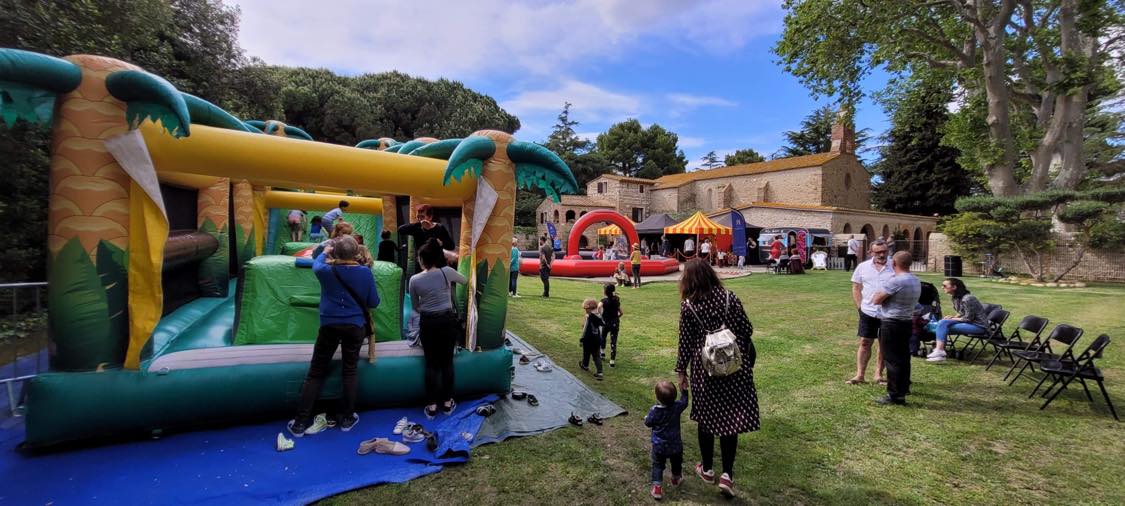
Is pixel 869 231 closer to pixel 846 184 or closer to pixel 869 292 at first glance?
pixel 846 184

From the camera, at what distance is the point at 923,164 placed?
3341cm

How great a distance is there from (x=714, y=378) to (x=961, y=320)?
498 centimetres

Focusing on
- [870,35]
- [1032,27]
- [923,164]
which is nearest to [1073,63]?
[1032,27]

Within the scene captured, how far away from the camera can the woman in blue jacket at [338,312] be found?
3.61m

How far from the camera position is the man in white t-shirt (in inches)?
186

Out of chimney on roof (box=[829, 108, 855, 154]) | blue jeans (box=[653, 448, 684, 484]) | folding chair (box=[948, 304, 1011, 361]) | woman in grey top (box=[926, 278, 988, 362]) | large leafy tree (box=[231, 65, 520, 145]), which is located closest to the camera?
blue jeans (box=[653, 448, 684, 484])

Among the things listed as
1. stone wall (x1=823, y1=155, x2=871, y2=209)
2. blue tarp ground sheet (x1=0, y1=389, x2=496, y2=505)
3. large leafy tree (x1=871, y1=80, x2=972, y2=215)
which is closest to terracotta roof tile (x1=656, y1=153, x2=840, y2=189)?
stone wall (x1=823, y1=155, x2=871, y2=209)

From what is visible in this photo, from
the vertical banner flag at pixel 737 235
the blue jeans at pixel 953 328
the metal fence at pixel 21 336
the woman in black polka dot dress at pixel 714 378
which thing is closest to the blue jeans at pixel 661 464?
the woman in black polka dot dress at pixel 714 378

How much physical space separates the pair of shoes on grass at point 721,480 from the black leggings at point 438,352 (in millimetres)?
2190

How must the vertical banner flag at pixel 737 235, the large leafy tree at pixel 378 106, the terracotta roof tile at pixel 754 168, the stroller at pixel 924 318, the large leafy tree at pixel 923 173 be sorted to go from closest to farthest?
the stroller at pixel 924 318 < the vertical banner flag at pixel 737 235 < the large leafy tree at pixel 378 106 < the large leafy tree at pixel 923 173 < the terracotta roof tile at pixel 754 168

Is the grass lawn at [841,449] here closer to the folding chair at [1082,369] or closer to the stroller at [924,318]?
the folding chair at [1082,369]

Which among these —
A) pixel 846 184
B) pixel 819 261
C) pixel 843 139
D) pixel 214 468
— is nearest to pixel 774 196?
pixel 846 184

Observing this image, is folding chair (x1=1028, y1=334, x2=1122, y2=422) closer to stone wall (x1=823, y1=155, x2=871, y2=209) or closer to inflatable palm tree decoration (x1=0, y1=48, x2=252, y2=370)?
inflatable palm tree decoration (x1=0, y1=48, x2=252, y2=370)

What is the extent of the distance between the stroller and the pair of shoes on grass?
462cm
